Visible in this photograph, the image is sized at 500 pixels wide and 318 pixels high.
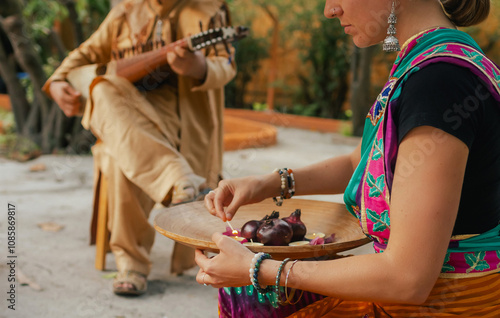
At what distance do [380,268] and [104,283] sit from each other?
2.43 metres

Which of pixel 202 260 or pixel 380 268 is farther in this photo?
pixel 202 260

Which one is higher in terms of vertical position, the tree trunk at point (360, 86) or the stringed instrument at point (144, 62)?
the stringed instrument at point (144, 62)

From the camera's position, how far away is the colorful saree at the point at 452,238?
4.14 ft

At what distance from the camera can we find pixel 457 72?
1.21 meters

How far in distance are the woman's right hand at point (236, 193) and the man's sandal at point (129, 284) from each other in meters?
1.51

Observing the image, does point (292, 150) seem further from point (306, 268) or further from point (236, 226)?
point (306, 268)

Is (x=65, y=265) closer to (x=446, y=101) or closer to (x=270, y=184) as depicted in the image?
(x=270, y=184)

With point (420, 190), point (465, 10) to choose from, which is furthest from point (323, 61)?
point (420, 190)

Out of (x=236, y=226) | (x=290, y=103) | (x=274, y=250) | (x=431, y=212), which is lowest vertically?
(x=290, y=103)

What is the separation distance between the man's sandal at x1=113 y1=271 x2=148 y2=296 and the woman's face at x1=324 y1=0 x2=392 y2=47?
6.95ft

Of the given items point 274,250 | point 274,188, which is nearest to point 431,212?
point 274,250

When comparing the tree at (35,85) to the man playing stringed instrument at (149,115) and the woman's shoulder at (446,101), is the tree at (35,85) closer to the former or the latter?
the man playing stringed instrument at (149,115)

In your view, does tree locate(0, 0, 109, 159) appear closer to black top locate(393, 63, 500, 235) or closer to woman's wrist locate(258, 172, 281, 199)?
woman's wrist locate(258, 172, 281, 199)

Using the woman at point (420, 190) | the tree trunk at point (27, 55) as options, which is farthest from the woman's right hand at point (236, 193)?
the tree trunk at point (27, 55)
